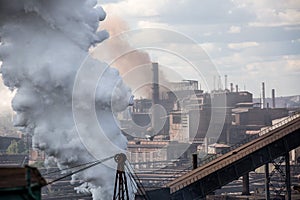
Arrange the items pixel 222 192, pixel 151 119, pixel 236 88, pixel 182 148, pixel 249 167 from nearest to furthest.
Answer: pixel 249 167, pixel 222 192, pixel 182 148, pixel 151 119, pixel 236 88

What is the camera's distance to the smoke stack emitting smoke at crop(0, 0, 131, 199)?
27.5 metres

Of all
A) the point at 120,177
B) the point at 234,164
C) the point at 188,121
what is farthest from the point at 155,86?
the point at 120,177

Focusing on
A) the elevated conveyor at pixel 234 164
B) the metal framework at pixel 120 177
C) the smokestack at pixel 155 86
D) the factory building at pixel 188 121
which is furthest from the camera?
the smokestack at pixel 155 86

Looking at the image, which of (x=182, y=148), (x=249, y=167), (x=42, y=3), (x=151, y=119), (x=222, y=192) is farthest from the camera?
(x=151, y=119)

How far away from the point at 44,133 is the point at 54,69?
8.38 ft

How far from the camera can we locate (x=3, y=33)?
28031 mm

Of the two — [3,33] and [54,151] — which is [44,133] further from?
[3,33]

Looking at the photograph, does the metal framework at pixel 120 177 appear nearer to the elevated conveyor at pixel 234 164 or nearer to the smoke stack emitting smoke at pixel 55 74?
the smoke stack emitting smoke at pixel 55 74

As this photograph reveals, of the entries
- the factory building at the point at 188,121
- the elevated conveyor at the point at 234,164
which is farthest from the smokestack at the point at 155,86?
the elevated conveyor at the point at 234,164

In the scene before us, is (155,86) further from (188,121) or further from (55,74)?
(55,74)

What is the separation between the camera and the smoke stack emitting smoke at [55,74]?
27500 millimetres

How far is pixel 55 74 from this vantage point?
27.5 meters

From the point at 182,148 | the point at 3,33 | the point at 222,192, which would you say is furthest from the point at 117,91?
the point at 182,148

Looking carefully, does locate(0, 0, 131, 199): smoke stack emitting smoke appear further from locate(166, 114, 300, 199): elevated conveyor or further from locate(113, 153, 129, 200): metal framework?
locate(166, 114, 300, 199): elevated conveyor
